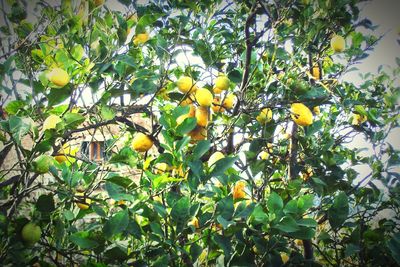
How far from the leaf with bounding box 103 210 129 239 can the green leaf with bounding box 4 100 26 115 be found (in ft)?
1.88

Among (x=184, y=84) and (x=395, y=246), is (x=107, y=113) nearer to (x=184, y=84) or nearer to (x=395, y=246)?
(x=184, y=84)

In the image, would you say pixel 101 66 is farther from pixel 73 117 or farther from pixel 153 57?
pixel 153 57

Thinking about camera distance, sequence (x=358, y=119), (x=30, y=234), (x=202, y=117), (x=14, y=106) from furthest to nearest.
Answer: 1. (x=358, y=119)
2. (x=202, y=117)
3. (x=14, y=106)
4. (x=30, y=234)

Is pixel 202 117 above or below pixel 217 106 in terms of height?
below

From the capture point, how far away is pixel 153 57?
1.62 metres

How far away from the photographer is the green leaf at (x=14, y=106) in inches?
41.8

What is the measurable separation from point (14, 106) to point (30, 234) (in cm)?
45

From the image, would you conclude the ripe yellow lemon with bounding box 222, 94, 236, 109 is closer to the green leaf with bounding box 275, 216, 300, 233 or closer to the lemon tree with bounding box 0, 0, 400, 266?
the lemon tree with bounding box 0, 0, 400, 266

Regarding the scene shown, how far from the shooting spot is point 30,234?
3.06 ft

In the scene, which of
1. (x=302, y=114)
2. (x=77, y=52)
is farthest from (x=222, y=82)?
(x=77, y=52)

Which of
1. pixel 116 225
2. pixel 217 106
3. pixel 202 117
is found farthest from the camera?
pixel 217 106

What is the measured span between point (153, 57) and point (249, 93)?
545mm

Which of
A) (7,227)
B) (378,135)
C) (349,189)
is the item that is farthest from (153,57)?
(378,135)

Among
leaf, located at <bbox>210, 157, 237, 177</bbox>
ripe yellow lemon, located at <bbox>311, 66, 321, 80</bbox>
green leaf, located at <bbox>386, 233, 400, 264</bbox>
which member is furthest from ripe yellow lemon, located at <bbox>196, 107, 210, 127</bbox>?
ripe yellow lemon, located at <bbox>311, 66, 321, 80</bbox>
